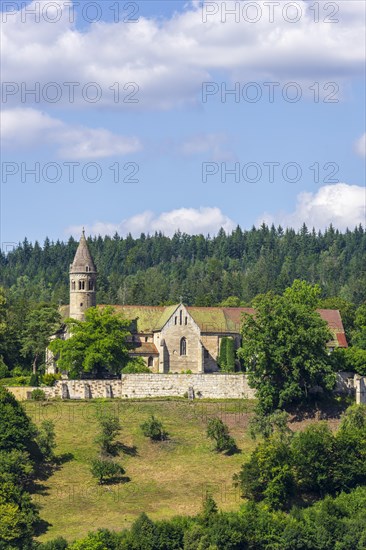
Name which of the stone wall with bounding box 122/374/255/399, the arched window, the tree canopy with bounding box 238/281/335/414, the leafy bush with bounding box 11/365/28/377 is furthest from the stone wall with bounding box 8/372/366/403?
the leafy bush with bounding box 11/365/28/377

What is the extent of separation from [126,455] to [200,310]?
26796 mm

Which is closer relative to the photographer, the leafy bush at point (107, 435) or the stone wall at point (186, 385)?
the leafy bush at point (107, 435)

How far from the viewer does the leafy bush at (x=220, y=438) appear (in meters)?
78.3

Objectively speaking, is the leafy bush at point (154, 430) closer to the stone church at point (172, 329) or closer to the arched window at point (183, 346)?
the stone church at point (172, 329)

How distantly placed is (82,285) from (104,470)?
99.6 feet

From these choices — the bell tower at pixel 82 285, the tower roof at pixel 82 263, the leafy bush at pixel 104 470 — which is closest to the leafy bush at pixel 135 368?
the bell tower at pixel 82 285

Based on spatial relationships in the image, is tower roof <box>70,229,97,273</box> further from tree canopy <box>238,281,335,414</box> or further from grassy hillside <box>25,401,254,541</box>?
tree canopy <box>238,281,335,414</box>

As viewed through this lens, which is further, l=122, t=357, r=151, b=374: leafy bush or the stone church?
the stone church

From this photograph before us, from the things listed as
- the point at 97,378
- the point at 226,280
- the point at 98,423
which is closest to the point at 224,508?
the point at 98,423

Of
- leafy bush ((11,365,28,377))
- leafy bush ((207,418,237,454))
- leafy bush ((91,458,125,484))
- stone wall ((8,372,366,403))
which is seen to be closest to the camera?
leafy bush ((91,458,125,484))

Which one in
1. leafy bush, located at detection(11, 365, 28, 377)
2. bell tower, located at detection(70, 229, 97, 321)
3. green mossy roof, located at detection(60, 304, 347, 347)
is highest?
bell tower, located at detection(70, 229, 97, 321)

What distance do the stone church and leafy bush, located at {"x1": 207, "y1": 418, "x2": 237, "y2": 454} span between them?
1869 centimetres

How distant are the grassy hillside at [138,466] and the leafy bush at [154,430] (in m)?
0.52

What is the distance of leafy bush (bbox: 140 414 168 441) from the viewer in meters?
79.6
